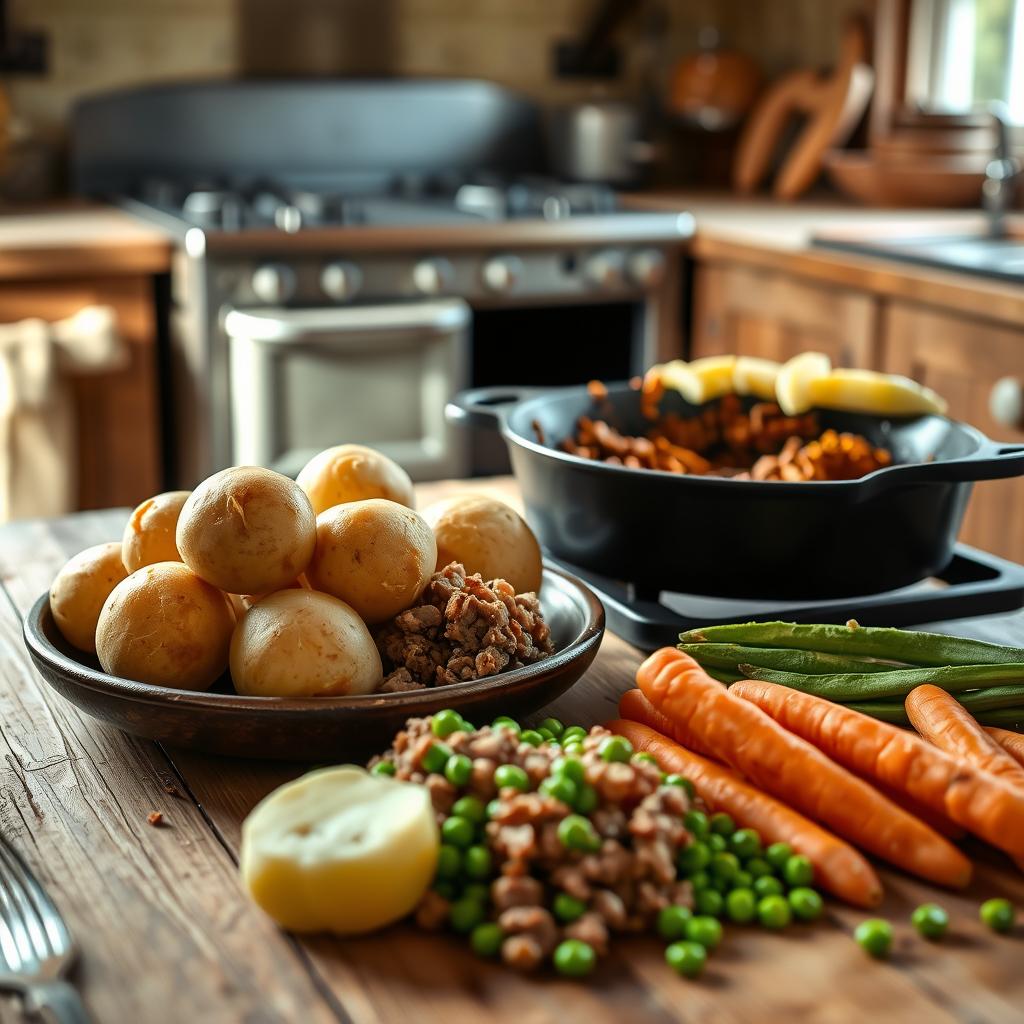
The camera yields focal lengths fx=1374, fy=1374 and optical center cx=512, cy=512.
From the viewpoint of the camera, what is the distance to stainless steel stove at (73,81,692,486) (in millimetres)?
2805

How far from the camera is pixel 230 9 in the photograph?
3561 millimetres

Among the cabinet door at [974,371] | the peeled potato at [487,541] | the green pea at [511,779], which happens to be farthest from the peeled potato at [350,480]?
the cabinet door at [974,371]

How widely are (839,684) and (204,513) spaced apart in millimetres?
469

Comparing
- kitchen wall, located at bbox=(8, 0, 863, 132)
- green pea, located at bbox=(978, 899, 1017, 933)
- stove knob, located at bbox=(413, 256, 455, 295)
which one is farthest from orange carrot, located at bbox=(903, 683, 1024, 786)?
kitchen wall, located at bbox=(8, 0, 863, 132)

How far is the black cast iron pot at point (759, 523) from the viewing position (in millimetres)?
1136

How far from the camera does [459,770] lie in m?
0.79

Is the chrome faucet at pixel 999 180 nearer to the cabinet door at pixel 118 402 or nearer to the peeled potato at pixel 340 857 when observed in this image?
the cabinet door at pixel 118 402

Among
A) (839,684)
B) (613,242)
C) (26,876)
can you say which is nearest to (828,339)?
(613,242)

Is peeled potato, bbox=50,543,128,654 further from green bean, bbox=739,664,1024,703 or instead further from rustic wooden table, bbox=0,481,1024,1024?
green bean, bbox=739,664,1024,703

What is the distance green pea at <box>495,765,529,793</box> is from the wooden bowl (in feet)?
0.38

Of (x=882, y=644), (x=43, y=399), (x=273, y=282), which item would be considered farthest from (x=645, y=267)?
(x=882, y=644)

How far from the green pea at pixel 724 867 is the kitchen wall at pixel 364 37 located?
10.4 feet

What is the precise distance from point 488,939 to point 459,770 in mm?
101

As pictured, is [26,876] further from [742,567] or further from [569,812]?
[742,567]
